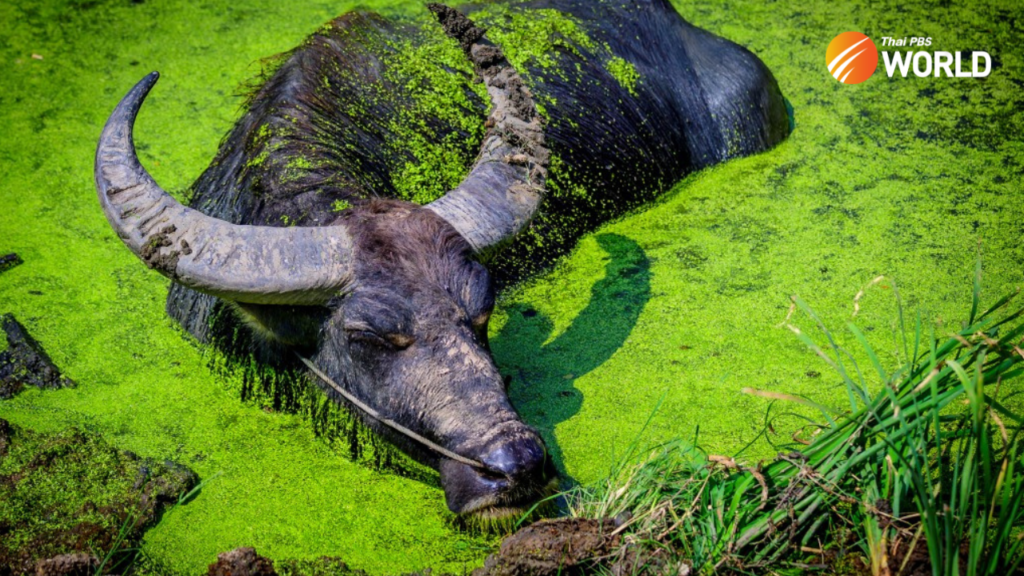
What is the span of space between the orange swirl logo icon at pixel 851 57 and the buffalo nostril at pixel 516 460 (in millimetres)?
4414

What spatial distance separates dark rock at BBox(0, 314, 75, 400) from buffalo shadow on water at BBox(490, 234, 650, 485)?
172 cm

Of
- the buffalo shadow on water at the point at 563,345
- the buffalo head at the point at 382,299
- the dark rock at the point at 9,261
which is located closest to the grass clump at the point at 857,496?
the buffalo head at the point at 382,299

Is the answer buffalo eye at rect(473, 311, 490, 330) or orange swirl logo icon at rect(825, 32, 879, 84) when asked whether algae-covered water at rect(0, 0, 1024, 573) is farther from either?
buffalo eye at rect(473, 311, 490, 330)

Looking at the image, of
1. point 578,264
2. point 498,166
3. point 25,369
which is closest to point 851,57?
point 578,264

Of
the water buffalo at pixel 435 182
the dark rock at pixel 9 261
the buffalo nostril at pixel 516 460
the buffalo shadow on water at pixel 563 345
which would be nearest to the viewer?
the buffalo nostril at pixel 516 460

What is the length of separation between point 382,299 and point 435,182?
127 centimetres

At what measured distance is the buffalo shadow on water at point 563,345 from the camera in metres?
3.63

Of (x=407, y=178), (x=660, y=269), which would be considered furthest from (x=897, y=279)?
(x=407, y=178)

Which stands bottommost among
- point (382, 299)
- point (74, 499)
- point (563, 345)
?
point (563, 345)

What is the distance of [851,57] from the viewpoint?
21.3ft

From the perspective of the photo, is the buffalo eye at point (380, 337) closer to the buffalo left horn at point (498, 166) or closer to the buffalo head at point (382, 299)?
the buffalo head at point (382, 299)

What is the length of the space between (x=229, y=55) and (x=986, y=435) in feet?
16.3

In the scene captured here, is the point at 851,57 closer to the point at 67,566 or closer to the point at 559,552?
the point at 559,552

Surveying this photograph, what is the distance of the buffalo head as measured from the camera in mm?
2939
